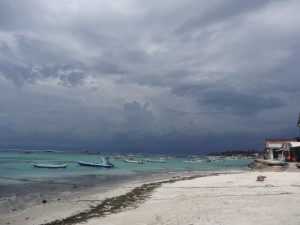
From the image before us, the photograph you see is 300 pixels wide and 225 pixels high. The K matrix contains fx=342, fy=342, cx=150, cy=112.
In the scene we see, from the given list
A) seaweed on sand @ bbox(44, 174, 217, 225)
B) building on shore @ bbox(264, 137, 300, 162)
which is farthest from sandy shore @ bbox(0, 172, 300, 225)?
building on shore @ bbox(264, 137, 300, 162)

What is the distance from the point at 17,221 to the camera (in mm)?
15070

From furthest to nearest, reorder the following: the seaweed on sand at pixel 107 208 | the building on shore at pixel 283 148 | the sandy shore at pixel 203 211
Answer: the building on shore at pixel 283 148 → the seaweed on sand at pixel 107 208 → the sandy shore at pixel 203 211

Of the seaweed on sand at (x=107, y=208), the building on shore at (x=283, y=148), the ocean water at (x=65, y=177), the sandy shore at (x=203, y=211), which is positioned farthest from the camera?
the building on shore at (x=283, y=148)

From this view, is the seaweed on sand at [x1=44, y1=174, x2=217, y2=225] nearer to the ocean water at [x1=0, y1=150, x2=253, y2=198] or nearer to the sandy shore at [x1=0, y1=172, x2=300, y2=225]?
the sandy shore at [x1=0, y1=172, x2=300, y2=225]

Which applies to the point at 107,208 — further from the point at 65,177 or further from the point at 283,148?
the point at 283,148

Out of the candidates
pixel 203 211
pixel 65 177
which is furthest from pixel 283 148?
pixel 203 211

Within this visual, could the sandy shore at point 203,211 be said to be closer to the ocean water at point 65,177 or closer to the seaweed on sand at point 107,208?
the seaweed on sand at point 107,208

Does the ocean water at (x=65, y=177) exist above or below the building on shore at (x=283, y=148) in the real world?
below

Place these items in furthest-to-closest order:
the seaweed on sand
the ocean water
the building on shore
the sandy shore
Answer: the building on shore, the ocean water, the seaweed on sand, the sandy shore

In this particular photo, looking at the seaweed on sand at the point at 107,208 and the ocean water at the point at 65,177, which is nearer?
the seaweed on sand at the point at 107,208

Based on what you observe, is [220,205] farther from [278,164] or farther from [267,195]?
[278,164]

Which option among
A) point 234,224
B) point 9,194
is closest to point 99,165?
point 9,194

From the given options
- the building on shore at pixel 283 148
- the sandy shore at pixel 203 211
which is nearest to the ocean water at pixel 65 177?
the building on shore at pixel 283 148

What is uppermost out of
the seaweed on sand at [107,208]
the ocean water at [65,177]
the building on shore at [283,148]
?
the building on shore at [283,148]
